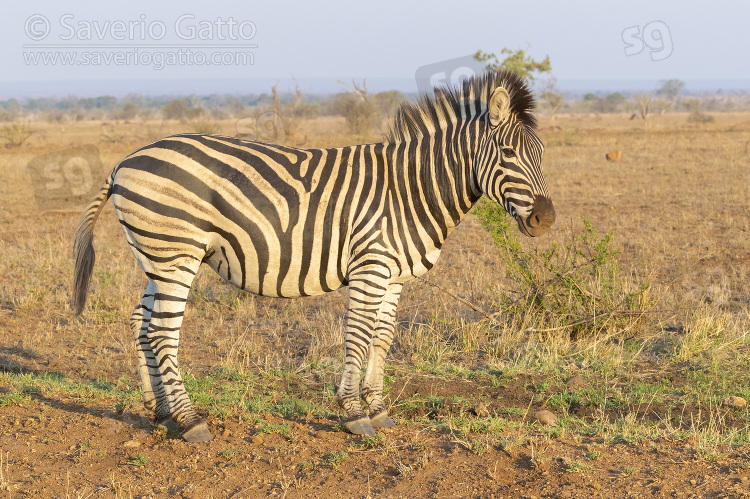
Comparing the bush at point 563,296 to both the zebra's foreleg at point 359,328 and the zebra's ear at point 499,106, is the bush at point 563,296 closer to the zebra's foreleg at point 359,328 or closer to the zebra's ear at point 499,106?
the zebra's ear at point 499,106

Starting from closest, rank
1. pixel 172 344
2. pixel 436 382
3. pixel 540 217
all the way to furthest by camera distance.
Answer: pixel 540 217
pixel 172 344
pixel 436 382

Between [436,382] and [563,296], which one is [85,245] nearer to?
[436,382]

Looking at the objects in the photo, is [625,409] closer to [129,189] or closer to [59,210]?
[129,189]

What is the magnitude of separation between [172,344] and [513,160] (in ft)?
A: 8.77

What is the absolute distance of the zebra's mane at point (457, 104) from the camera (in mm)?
5203

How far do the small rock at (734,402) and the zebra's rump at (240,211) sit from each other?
334 cm

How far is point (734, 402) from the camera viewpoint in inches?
233

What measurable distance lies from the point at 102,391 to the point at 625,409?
170 inches

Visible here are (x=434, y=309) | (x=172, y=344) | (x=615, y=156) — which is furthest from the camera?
(x=615, y=156)

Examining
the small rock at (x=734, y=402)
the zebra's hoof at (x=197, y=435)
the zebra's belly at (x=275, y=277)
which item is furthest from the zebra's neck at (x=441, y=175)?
the small rock at (x=734, y=402)

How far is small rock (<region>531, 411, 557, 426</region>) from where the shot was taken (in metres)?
5.44

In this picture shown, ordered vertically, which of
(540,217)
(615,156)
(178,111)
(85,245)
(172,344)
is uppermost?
(178,111)

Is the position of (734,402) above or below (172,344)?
below

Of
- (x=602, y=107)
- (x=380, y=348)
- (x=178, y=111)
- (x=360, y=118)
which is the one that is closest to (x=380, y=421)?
(x=380, y=348)
